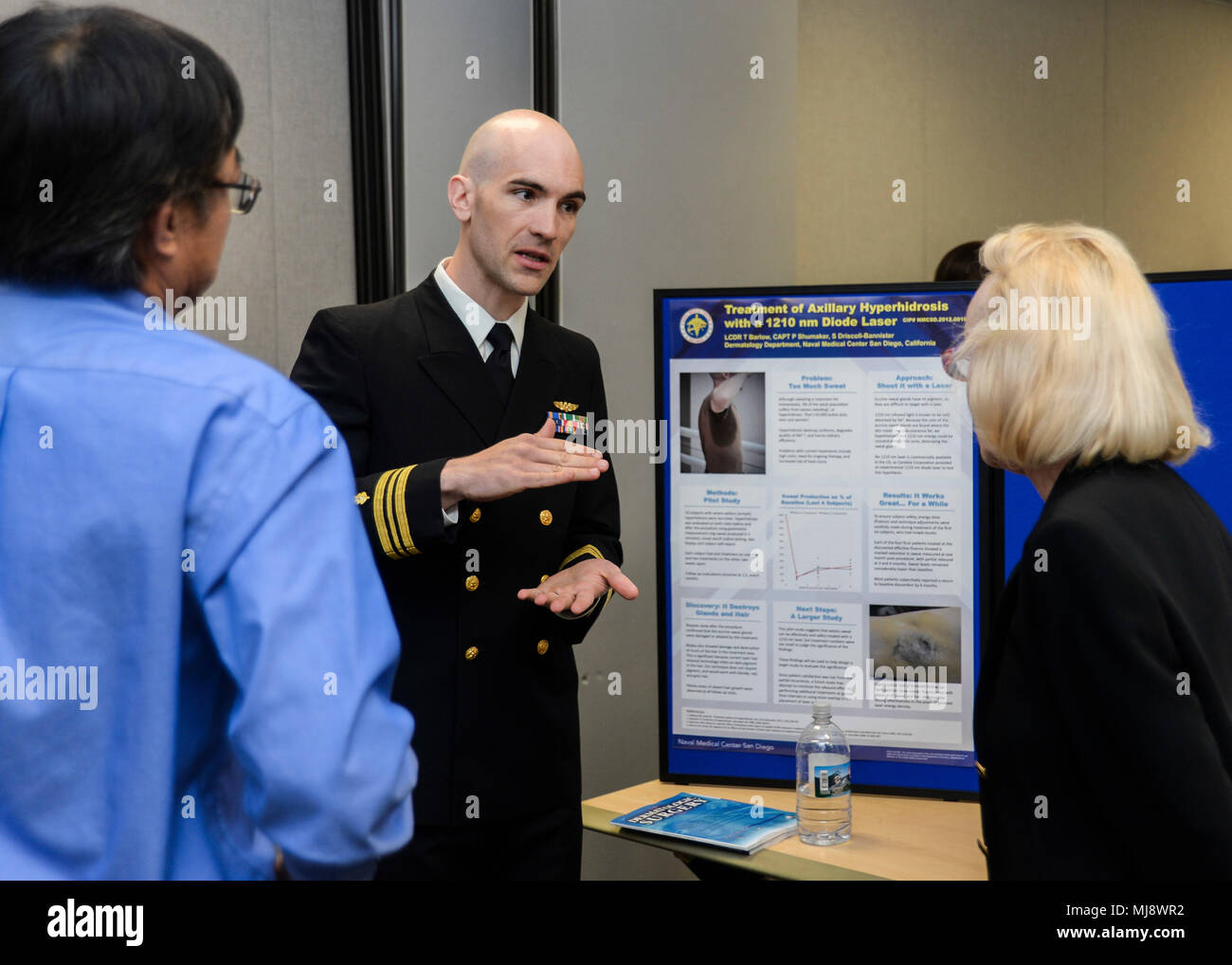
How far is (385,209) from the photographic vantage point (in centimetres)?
261

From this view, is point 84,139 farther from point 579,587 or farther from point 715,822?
point 715,822

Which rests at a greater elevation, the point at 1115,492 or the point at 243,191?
the point at 243,191

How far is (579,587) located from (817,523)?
0.57 meters

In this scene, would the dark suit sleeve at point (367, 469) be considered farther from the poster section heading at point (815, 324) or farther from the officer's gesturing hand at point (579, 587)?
the poster section heading at point (815, 324)

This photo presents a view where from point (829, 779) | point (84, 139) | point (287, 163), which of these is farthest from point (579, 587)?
point (287, 163)

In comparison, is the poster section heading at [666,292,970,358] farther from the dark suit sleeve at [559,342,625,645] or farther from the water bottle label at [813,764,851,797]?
the water bottle label at [813,764,851,797]

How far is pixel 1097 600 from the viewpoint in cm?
106

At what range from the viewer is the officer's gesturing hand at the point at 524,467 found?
144 centimetres

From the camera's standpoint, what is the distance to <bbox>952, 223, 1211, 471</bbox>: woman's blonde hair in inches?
45.9

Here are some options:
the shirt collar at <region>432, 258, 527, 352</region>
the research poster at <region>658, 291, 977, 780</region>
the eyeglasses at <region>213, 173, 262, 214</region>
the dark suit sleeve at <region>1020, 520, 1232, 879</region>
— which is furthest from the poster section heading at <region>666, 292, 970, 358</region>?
the eyeglasses at <region>213, 173, 262, 214</region>

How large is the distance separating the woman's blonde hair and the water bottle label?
701 mm
